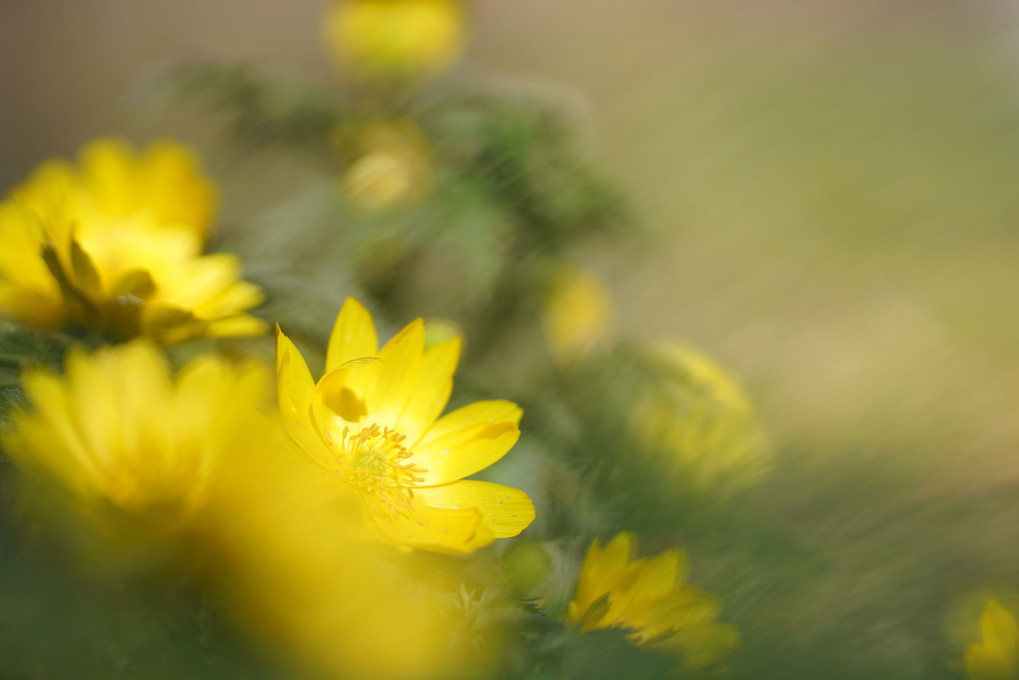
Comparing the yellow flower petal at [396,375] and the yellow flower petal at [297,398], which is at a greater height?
the yellow flower petal at [396,375]

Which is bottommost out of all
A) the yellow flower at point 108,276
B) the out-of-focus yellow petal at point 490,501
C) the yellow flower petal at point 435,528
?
the yellow flower petal at point 435,528

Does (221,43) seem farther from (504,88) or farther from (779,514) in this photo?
(779,514)

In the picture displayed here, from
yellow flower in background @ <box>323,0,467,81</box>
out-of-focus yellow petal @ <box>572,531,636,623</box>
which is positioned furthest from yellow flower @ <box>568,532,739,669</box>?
yellow flower in background @ <box>323,0,467,81</box>

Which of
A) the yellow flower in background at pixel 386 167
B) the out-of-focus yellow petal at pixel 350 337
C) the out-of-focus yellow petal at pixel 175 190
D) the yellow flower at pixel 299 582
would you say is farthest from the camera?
the yellow flower in background at pixel 386 167

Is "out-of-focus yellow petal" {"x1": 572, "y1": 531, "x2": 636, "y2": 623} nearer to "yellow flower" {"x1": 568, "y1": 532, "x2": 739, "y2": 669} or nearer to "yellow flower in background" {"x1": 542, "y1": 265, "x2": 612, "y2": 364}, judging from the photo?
"yellow flower" {"x1": 568, "y1": 532, "x2": 739, "y2": 669}

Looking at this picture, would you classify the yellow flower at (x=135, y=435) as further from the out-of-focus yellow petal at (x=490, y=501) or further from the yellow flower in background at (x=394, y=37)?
the yellow flower in background at (x=394, y=37)

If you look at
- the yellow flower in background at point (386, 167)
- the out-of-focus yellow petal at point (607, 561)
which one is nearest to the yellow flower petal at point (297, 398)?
the out-of-focus yellow petal at point (607, 561)

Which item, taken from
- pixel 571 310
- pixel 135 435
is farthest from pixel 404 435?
pixel 571 310
